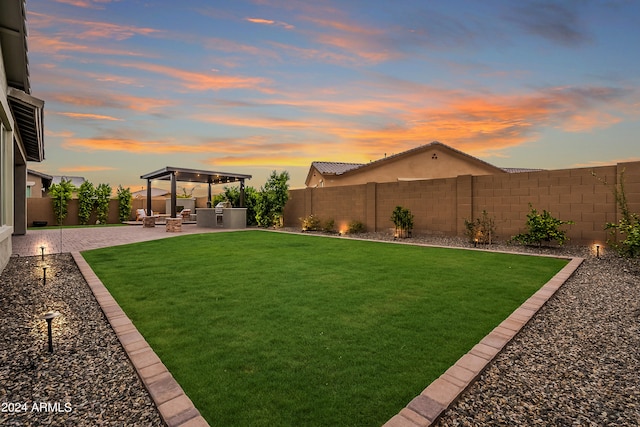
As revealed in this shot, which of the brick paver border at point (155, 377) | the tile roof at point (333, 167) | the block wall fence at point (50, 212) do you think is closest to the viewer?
the brick paver border at point (155, 377)

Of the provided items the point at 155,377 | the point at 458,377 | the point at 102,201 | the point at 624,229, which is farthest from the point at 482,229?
the point at 102,201

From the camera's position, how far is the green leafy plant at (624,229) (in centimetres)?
642

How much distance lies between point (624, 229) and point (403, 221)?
592 cm

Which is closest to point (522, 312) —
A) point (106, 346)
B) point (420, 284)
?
point (420, 284)

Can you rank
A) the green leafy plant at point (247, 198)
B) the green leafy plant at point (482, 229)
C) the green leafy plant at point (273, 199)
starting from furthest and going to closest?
the green leafy plant at point (247, 198), the green leafy plant at point (273, 199), the green leafy plant at point (482, 229)

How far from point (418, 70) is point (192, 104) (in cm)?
976

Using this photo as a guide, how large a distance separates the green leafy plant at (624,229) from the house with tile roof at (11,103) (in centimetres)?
1165

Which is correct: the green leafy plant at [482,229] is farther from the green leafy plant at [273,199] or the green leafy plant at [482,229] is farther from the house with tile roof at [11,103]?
the house with tile roof at [11,103]

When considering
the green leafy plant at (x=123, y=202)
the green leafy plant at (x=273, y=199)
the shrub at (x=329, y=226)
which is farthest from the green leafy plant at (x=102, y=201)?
the shrub at (x=329, y=226)

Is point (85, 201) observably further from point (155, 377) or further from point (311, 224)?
point (155, 377)

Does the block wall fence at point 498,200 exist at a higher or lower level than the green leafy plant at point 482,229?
higher

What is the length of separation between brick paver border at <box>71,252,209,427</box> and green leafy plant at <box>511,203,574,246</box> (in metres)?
9.27

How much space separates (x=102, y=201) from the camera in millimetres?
20750

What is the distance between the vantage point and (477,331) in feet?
10.8
